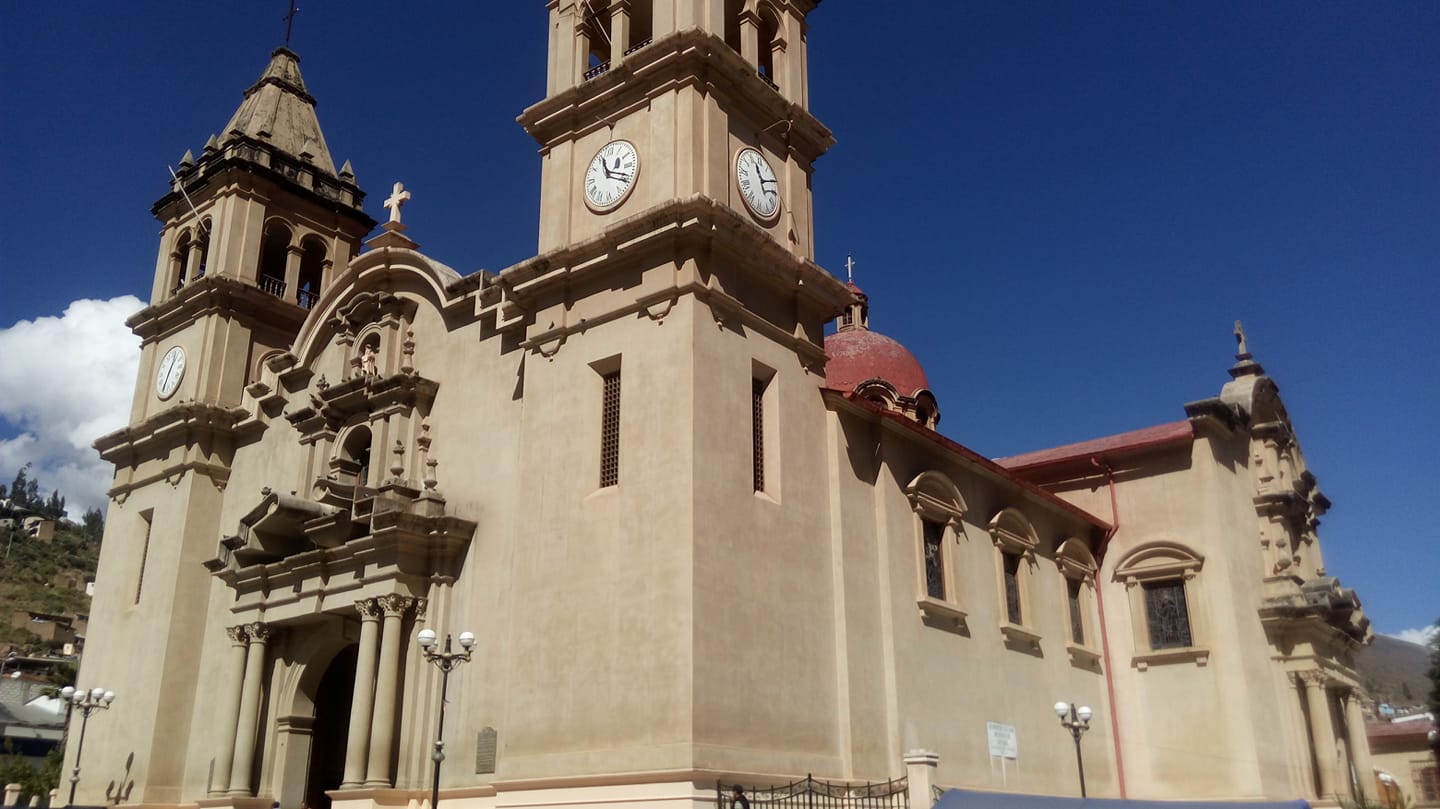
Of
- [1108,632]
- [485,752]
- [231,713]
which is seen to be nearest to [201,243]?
[231,713]

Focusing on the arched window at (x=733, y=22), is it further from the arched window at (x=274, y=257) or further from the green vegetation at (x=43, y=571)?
the green vegetation at (x=43, y=571)

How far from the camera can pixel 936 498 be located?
23.1 m

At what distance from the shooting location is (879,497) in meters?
21.3

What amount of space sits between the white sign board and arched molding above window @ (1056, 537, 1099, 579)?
17.5 ft

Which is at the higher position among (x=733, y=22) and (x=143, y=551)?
(x=733, y=22)

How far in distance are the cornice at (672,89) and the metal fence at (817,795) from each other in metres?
11.0

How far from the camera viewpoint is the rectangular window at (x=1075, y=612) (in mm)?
27991

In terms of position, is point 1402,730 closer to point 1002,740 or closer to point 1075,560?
point 1075,560

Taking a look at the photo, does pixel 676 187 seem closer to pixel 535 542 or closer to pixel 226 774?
pixel 535 542

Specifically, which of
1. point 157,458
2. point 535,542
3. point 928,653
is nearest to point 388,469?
point 535,542

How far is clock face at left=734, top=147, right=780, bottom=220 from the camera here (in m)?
20.5

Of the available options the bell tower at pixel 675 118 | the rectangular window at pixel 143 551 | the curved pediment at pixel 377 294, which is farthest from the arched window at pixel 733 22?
the rectangular window at pixel 143 551

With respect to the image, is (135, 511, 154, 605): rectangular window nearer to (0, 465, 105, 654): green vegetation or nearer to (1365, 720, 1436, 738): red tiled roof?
(1365, 720, 1436, 738): red tiled roof

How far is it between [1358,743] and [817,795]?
2084 centimetres
